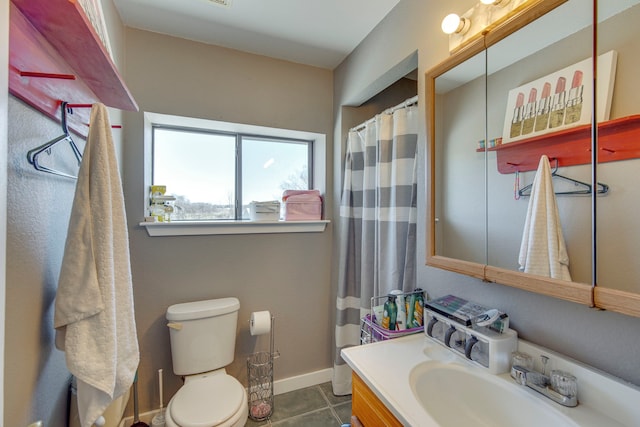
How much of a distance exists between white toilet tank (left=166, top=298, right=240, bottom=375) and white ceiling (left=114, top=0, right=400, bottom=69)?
67.4 inches

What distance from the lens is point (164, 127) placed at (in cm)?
198

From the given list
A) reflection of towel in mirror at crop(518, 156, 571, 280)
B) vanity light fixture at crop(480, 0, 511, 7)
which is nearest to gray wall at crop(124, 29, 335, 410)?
vanity light fixture at crop(480, 0, 511, 7)

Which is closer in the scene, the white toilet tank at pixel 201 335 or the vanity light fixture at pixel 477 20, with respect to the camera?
the vanity light fixture at pixel 477 20

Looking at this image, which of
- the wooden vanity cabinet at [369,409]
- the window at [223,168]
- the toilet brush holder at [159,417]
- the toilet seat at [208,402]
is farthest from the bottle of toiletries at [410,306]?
the toilet brush holder at [159,417]

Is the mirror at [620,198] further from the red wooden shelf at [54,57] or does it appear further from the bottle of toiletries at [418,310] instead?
the red wooden shelf at [54,57]

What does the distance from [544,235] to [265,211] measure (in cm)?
160

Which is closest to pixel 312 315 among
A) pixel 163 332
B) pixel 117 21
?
pixel 163 332

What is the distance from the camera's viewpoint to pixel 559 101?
2.58 feet

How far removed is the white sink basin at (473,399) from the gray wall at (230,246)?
129 cm

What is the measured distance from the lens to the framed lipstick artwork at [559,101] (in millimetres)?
687

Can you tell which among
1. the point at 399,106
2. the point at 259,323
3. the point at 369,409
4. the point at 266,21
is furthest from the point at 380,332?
the point at 266,21

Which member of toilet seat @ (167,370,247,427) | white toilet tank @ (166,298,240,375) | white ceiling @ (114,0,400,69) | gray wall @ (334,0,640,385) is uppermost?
white ceiling @ (114,0,400,69)

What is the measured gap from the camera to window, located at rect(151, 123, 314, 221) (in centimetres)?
199

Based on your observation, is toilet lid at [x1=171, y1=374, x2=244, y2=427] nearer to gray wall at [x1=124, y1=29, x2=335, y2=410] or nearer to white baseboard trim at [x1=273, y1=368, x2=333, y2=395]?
gray wall at [x1=124, y1=29, x2=335, y2=410]
